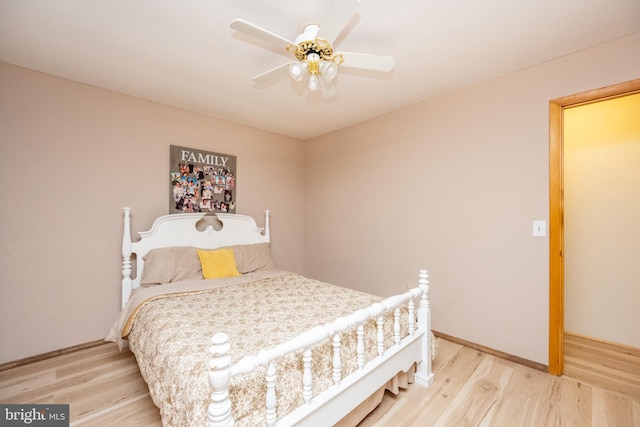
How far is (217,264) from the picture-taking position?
9.18 ft

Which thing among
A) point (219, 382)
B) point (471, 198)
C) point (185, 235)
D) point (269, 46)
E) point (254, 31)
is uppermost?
point (269, 46)

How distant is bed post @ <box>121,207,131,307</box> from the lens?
8.44 feet

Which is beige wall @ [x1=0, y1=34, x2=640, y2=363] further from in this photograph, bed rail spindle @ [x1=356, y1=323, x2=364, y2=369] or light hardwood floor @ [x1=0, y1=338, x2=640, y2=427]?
bed rail spindle @ [x1=356, y1=323, x2=364, y2=369]

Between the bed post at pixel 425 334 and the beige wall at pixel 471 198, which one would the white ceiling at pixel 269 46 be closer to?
the beige wall at pixel 471 198

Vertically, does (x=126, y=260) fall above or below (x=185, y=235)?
below

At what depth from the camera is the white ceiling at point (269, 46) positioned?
5.24 ft

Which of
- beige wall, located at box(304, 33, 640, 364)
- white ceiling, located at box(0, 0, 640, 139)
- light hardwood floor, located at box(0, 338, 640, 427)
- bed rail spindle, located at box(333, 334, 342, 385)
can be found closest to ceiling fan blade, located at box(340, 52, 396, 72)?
white ceiling, located at box(0, 0, 640, 139)

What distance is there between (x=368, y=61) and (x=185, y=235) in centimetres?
243

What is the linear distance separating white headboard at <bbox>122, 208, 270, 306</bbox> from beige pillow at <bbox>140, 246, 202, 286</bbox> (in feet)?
0.40

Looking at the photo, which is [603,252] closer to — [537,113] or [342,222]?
[537,113]

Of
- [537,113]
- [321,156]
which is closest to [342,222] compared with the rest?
[321,156]

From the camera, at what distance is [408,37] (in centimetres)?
185

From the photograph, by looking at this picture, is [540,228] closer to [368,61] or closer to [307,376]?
[368,61]

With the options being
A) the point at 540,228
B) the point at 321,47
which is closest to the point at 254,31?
the point at 321,47
